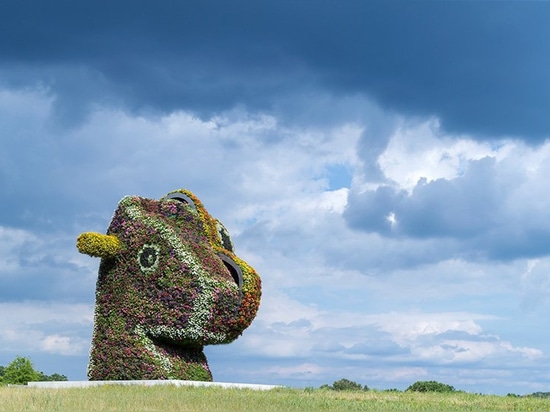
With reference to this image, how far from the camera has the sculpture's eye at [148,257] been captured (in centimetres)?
2409

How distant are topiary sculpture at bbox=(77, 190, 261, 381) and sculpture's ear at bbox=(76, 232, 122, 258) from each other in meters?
0.03

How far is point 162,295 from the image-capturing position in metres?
23.8

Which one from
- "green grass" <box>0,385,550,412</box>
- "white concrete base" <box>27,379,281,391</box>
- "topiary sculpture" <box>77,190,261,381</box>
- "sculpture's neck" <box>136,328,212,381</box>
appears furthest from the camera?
"sculpture's neck" <box>136,328,212,381</box>

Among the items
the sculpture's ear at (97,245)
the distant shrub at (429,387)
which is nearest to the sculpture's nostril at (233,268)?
the sculpture's ear at (97,245)

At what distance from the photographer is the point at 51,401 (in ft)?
53.3

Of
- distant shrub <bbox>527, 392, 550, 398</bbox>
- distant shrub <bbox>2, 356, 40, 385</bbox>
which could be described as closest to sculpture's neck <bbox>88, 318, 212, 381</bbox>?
distant shrub <bbox>2, 356, 40, 385</bbox>

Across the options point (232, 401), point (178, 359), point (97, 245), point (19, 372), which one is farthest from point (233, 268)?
point (19, 372)

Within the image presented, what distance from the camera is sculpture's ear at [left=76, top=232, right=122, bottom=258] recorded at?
24312mm

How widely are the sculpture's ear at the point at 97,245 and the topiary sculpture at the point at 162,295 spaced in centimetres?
3

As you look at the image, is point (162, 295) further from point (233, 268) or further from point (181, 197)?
point (181, 197)

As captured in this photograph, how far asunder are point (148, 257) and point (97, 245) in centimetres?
173

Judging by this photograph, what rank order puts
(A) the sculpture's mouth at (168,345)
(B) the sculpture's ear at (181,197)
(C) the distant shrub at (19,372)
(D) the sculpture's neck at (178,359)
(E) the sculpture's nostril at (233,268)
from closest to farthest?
1. (D) the sculpture's neck at (178,359)
2. (A) the sculpture's mouth at (168,345)
3. (E) the sculpture's nostril at (233,268)
4. (B) the sculpture's ear at (181,197)
5. (C) the distant shrub at (19,372)

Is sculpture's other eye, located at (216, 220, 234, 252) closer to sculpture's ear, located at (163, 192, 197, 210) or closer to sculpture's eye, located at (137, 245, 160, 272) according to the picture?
sculpture's ear, located at (163, 192, 197, 210)

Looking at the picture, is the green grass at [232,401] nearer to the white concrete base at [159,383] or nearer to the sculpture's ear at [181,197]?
the white concrete base at [159,383]
